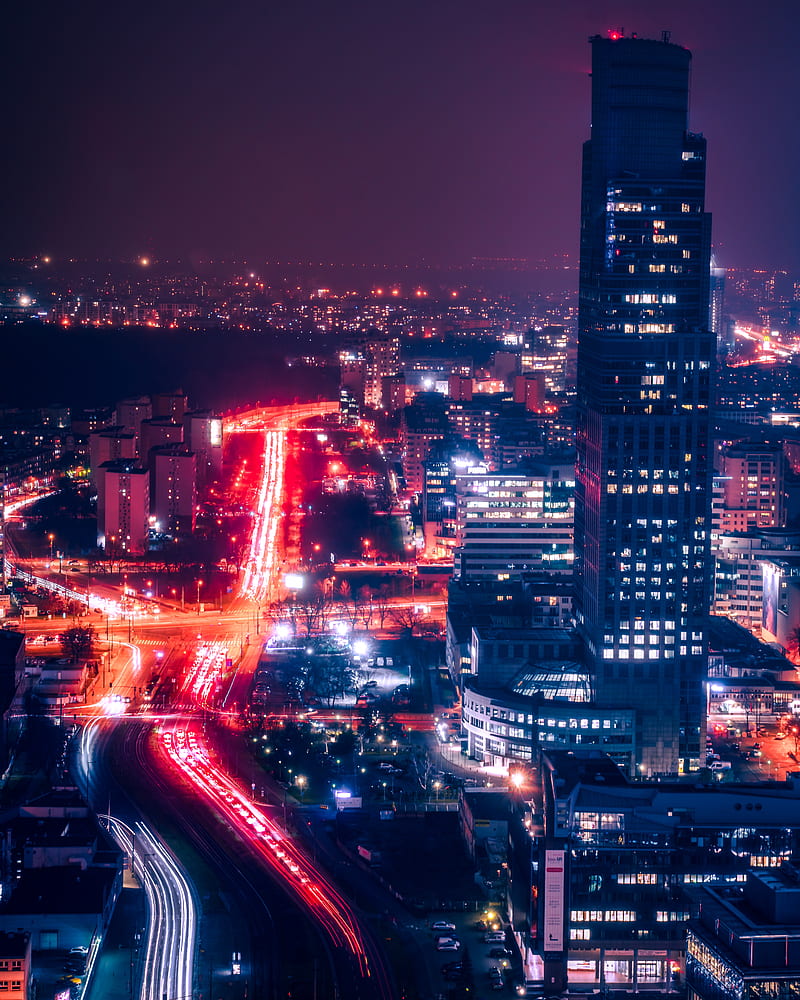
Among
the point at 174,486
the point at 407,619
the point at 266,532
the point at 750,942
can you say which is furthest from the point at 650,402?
the point at 174,486

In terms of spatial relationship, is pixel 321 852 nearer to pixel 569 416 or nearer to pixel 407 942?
pixel 407 942

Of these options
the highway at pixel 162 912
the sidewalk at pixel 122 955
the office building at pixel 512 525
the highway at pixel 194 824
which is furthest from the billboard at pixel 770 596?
the sidewalk at pixel 122 955

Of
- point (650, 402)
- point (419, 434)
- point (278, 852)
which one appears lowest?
point (278, 852)

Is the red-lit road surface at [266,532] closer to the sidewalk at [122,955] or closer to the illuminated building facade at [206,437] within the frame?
the illuminated building facade at [206,437]

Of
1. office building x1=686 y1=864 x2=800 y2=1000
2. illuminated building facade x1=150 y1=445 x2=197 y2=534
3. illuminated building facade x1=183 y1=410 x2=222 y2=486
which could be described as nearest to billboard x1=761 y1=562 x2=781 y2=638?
illuminated building facade x1=150 y1=445 x2=197 y2=534

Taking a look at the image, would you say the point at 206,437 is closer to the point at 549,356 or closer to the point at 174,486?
the point at 174,486

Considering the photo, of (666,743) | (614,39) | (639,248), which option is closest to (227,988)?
(666,743)

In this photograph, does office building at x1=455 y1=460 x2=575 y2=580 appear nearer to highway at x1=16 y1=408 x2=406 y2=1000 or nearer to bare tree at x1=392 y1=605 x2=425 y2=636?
bare tree at x1=392 y1=605 x2=425 y2=636
